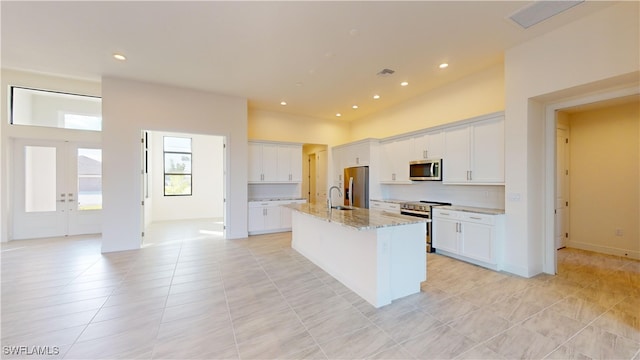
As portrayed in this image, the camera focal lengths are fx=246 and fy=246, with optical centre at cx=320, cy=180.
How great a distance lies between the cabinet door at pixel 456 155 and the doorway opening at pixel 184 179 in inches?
259

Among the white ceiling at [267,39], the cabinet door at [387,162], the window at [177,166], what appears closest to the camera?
the white ceiling at [267,39]

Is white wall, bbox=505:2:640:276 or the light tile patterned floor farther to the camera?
white wall, bbox=505:2:640:276

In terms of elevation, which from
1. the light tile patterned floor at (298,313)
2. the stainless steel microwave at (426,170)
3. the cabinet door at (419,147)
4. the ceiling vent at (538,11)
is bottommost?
the light tile patterned floor at (298,313)

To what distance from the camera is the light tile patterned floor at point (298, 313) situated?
1.92 m

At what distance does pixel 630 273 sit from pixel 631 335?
86.3 inches

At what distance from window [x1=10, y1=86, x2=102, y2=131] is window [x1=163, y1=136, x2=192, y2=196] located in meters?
2.54

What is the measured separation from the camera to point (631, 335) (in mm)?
2070

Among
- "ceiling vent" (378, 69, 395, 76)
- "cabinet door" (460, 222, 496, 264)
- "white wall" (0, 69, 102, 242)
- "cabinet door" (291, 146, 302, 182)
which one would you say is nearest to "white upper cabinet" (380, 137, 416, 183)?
"ceiling vent" (378, 69, 395, 76)

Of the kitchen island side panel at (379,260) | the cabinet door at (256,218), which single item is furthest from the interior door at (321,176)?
the kitchen island side panel at (379,260)

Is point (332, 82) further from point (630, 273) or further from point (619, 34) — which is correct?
point (630, 273)

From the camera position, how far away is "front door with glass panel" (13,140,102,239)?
5340 millimetres

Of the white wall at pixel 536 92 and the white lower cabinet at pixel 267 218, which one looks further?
the white lower cabinet at pixel 267 218

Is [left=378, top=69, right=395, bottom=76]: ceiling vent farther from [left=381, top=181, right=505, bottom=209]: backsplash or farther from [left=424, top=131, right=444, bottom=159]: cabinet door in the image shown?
[left=381, top=181, right=505, bottom=209]: backsplash

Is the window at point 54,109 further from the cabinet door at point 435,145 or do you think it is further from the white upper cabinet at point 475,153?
the white upper cabinet at point 475,153
